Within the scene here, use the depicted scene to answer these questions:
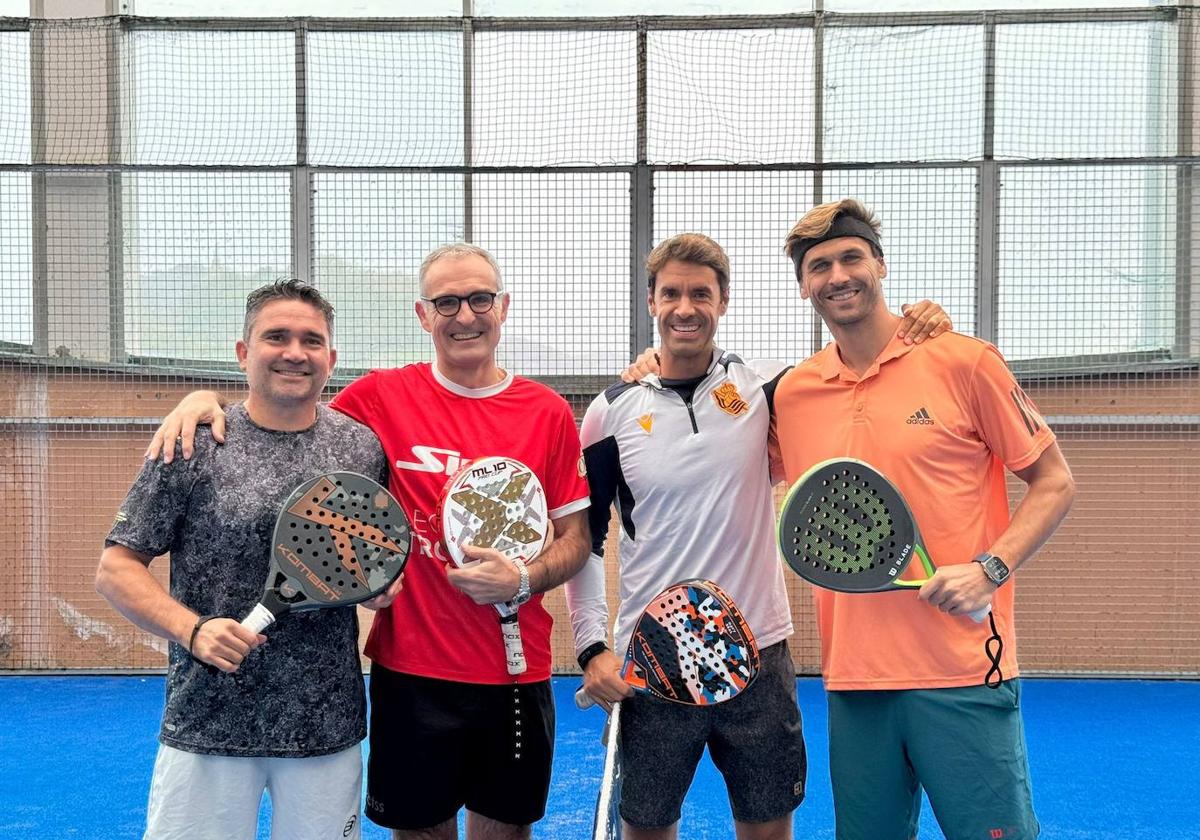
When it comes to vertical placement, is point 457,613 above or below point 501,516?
below

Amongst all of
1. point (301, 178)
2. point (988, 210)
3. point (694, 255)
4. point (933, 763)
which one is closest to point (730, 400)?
point (694, 255)

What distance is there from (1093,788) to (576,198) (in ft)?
15.4

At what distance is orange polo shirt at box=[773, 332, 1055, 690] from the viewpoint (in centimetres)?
238

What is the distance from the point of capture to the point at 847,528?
2240 millimetres

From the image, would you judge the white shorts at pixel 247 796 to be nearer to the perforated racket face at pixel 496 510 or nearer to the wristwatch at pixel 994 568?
the perforated racket face at pixel 496 510

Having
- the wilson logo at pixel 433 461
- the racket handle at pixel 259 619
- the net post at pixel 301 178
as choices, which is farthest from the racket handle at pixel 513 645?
the net post at pixel 301 178

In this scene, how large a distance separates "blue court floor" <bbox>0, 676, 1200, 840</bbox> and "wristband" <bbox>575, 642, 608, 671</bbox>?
1.59 m

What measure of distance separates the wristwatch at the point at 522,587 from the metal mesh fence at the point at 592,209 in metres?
4.21

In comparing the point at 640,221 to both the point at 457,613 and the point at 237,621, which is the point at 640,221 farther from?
the point at 237,621

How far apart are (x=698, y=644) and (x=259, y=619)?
3.56 ft

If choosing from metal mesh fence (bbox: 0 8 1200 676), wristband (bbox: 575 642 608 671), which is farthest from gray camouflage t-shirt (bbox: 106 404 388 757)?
metal mesh fence (bbox: 0 8 1200 676)

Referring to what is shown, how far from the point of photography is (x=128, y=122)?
6.70 m

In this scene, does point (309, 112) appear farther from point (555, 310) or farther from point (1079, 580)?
point (1079, 580)

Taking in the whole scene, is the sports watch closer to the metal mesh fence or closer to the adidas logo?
the adidas logo
